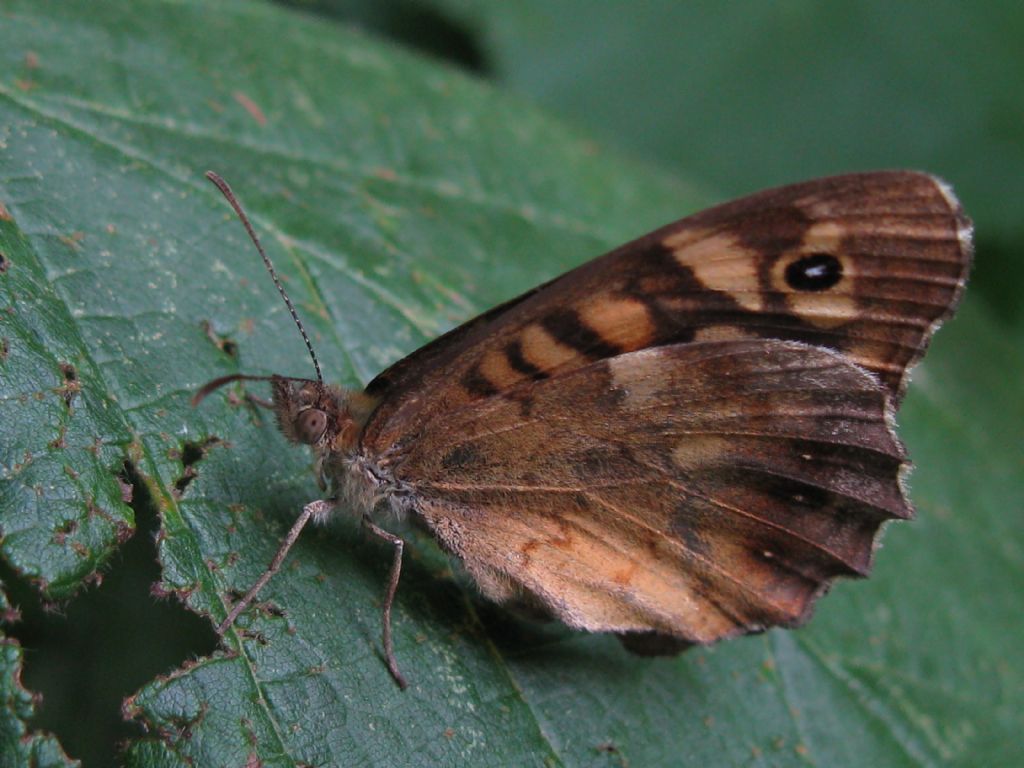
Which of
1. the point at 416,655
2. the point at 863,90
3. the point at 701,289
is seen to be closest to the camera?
the point at 416,655

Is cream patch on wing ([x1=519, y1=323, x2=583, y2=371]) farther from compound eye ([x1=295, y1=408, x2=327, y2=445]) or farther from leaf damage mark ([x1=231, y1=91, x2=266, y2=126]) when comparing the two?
leaf damage mark ([x1=231, y1=91, x2=266, y2=126])

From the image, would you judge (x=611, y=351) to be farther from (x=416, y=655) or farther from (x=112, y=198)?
(x=112, y=198)

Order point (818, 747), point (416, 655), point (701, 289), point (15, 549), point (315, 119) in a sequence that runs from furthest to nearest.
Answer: point (315, 119) < point (818, 747) < point (701, 289) < point (416, 655) < point (15, 549)

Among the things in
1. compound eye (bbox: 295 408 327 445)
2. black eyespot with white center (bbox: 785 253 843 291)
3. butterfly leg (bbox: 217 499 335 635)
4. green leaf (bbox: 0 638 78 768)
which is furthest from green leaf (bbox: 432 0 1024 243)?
green leaf (bbox: 0 638 78 768)

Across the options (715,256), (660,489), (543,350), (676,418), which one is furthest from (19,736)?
(715,256)

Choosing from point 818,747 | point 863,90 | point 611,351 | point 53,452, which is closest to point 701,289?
point 611,351

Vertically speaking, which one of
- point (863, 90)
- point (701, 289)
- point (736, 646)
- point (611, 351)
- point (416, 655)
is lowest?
point (416, 655)

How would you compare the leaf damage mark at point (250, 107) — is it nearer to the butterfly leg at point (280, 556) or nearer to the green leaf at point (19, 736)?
the butterfly leg at point (280, 556)
